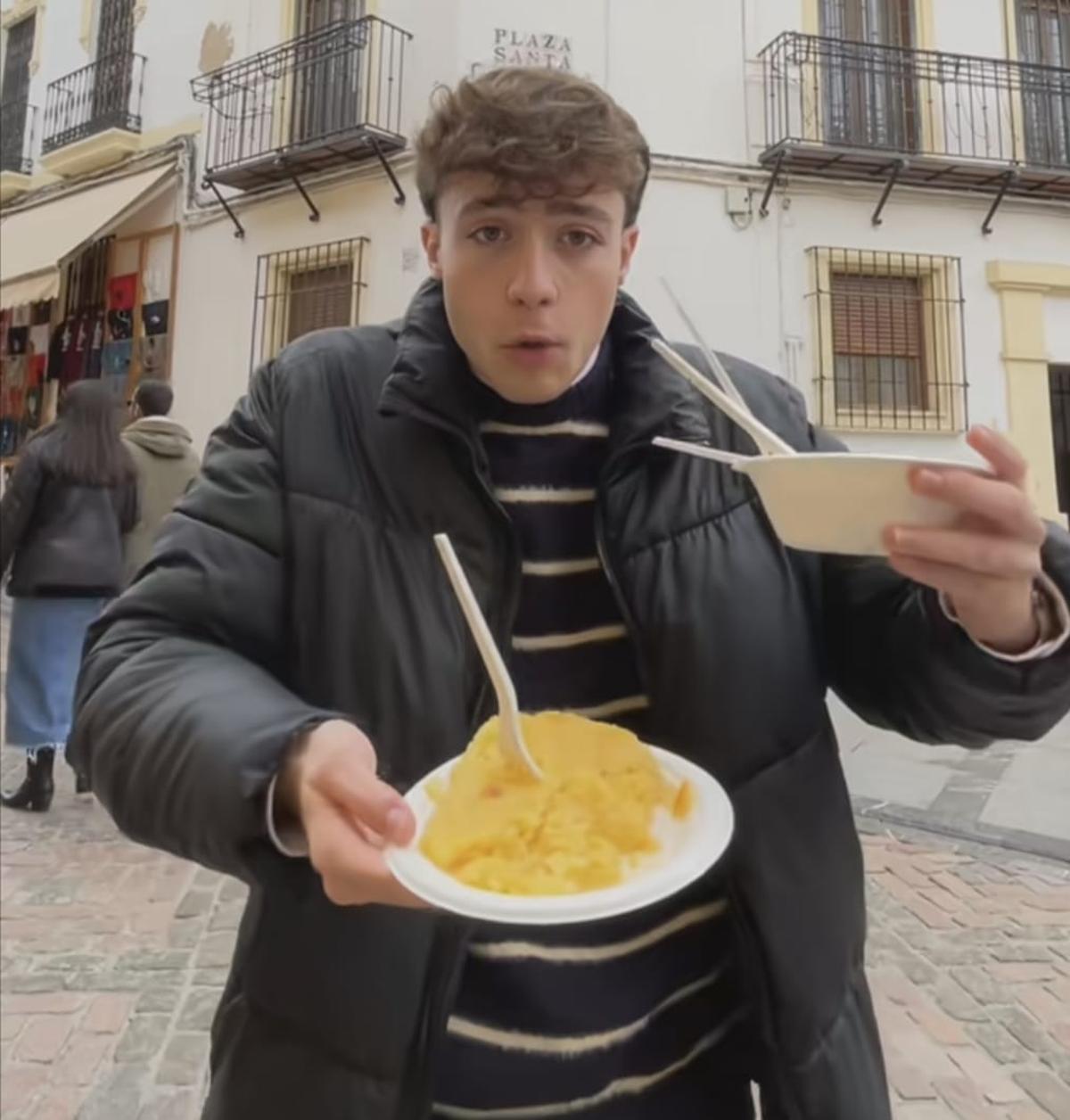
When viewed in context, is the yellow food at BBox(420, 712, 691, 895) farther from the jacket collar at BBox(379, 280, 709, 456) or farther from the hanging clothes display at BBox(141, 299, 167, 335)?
the hanging clothes display at BBox(141, 299, 167, 335)

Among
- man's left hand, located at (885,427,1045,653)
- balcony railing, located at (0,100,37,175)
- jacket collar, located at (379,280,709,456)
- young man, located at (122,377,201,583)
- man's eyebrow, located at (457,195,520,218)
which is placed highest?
balcony railing, located at (0,100,37,175)

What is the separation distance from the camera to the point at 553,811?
0.64 metres

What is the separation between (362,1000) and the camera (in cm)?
72

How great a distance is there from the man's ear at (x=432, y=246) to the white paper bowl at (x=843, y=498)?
422 millimetres

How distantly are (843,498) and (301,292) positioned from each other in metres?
7.84

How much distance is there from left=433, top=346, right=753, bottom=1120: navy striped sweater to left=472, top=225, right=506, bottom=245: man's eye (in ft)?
0.47

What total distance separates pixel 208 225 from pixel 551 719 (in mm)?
8324

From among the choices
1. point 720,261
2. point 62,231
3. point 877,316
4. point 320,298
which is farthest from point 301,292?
point 877,316

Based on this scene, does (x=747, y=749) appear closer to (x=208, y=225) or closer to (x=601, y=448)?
(x=601, y=448)

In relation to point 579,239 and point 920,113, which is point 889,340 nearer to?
point 920,113

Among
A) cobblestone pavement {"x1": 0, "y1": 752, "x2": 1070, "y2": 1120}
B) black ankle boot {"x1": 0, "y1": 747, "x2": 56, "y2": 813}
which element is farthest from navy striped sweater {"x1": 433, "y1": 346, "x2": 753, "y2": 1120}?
black ankle boot {"x1": 0, "y1": 747, "x2": 56, "y2": 813}

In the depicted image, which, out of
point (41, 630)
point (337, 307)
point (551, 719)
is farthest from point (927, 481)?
point (337, 307)

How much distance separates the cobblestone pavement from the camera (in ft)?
6.05

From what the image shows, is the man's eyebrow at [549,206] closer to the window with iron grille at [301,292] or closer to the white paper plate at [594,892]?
the white paper plate at [594,892]
